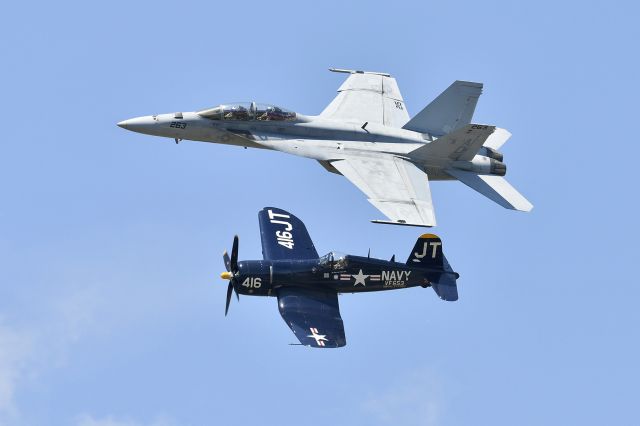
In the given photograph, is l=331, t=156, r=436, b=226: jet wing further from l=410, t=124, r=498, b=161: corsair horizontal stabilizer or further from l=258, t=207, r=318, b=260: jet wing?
l=258, t=207, r=318, b=260: jet wing

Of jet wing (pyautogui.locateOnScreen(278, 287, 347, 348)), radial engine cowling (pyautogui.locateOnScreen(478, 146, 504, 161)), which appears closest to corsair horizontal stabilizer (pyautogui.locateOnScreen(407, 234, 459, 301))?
jet wing (pyautogui.locateOnScreen(278, 287, 347, 348))

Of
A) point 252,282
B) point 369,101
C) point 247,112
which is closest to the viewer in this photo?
point 252,282

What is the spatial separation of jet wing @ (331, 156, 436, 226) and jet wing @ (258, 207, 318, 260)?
8.13 ft

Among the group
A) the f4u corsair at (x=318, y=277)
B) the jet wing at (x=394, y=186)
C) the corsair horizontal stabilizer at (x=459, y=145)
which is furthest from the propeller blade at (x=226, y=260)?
the corsair horizontal stabilizer at (x=459, y=145)

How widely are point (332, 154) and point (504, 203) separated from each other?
6254 millimetres

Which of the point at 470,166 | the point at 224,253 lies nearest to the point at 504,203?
the point at 470,166

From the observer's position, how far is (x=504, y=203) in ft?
198

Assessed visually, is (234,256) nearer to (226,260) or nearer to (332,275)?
(226,260)

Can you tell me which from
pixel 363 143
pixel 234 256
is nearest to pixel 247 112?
pixel 363 143

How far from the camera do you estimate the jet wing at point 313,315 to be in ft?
178

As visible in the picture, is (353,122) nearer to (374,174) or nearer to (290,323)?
(374,174)

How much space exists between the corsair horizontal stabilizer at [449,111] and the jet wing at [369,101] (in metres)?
1.41

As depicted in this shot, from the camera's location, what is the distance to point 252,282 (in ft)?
184

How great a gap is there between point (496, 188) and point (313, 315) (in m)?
9.36
